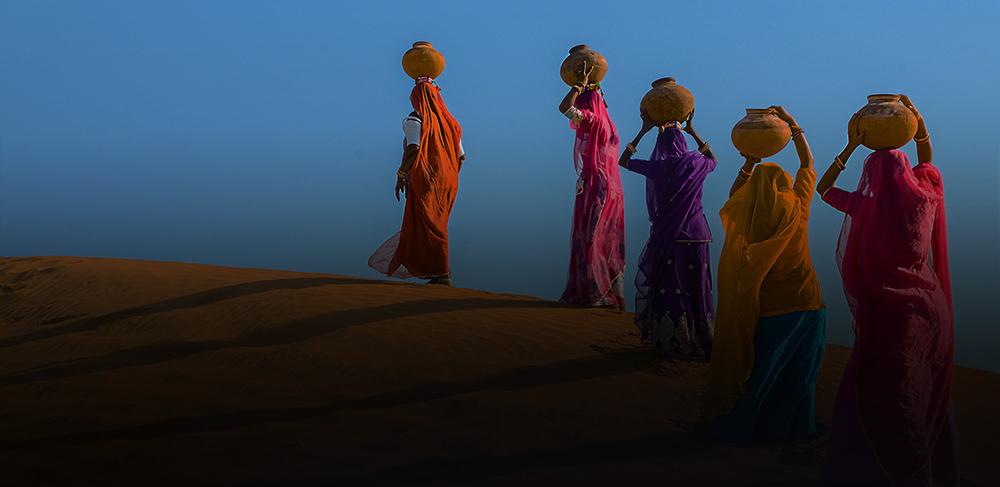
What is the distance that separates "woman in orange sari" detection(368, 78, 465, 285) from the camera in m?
11.0

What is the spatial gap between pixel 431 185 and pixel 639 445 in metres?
5.34

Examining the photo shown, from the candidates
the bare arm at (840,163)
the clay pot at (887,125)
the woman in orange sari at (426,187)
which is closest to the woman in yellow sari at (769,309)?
the bare arm at (840,163)

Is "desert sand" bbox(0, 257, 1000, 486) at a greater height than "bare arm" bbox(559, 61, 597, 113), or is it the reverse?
"bare arm" bbox(559, 61, 597, 113)

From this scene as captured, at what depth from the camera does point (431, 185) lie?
11086 mm

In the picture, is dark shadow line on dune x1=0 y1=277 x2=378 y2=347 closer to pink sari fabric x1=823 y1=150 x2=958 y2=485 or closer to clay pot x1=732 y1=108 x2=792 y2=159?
clay pot x1=732 y1=108 x2=792 y2=159

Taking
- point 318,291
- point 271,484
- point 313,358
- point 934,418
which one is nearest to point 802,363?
Answer: point 934,418

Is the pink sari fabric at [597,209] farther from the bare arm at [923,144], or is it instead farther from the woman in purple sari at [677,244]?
the bare arm at [923,144]

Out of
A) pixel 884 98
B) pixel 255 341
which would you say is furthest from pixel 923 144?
pixel 255 341

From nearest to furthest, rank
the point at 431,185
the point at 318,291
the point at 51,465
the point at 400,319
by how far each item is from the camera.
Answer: the point at 51,465, the point at 400,319, the point at 318,291, the point at 431,185

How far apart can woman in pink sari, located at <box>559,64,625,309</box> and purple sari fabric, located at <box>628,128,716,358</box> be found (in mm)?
1981

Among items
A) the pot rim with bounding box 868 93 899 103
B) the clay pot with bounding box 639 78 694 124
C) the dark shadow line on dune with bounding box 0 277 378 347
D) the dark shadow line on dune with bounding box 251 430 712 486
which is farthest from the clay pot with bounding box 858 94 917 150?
the dark shadow line on dune with bounding box 0 277 378 347

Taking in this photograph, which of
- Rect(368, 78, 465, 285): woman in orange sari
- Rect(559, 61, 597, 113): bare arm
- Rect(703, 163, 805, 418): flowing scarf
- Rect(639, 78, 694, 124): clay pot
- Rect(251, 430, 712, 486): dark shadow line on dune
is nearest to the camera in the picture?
Rect(251, 430, 712, 486): dark shadow line on dune

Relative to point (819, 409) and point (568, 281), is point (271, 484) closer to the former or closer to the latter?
point (819, 409)

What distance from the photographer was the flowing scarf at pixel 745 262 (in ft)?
19.9
